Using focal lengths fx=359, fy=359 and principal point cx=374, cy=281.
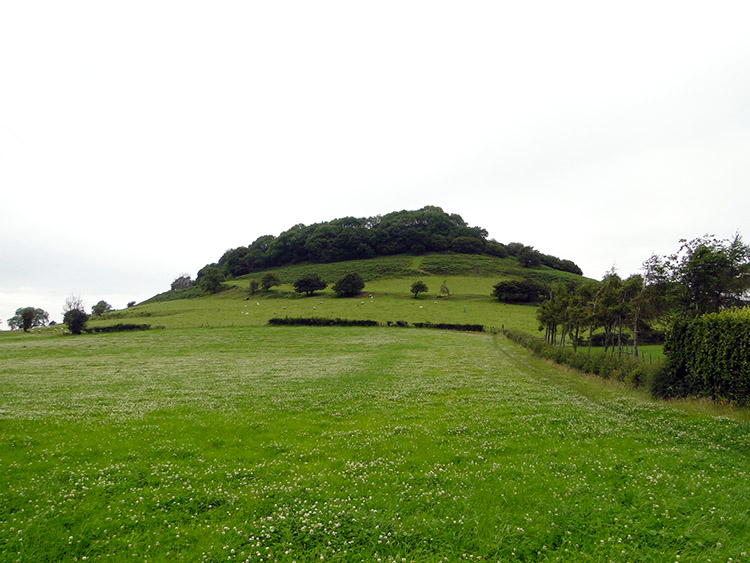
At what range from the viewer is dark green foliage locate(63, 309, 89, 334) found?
73125 mm

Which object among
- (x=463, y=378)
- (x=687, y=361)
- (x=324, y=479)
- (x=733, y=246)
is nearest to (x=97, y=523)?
(x=324, y=479)

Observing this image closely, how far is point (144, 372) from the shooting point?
1227 inches

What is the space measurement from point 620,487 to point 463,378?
58.2 ft

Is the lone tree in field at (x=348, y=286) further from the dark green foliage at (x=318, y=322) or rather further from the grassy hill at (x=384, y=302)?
the dark green foliage at (x=318, y=322)

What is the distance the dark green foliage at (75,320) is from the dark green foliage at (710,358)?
306 feet

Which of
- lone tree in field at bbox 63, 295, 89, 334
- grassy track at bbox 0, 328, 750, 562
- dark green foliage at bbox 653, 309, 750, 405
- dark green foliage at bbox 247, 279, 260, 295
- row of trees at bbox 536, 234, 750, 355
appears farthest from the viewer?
dark green foliage at bbox 247, 279, 260, 295

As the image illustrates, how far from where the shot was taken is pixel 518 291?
323ft

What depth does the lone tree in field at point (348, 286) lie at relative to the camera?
106 meters

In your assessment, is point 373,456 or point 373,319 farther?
point 373,319

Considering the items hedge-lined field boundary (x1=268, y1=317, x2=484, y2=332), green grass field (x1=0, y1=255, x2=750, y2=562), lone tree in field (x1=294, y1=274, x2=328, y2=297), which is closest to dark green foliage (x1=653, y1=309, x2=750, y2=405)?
green grass field (x1=0, y1=255, x2=750, y2=562)

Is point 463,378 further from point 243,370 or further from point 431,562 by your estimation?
point 431,562

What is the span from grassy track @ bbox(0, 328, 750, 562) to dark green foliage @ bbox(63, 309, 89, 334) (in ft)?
215

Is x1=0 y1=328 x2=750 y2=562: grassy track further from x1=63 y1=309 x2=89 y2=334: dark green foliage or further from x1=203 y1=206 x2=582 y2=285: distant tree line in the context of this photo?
x1=203 y1=206 x2=582 y2=285: distant tree line

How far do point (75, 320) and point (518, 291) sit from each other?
103582 mm
